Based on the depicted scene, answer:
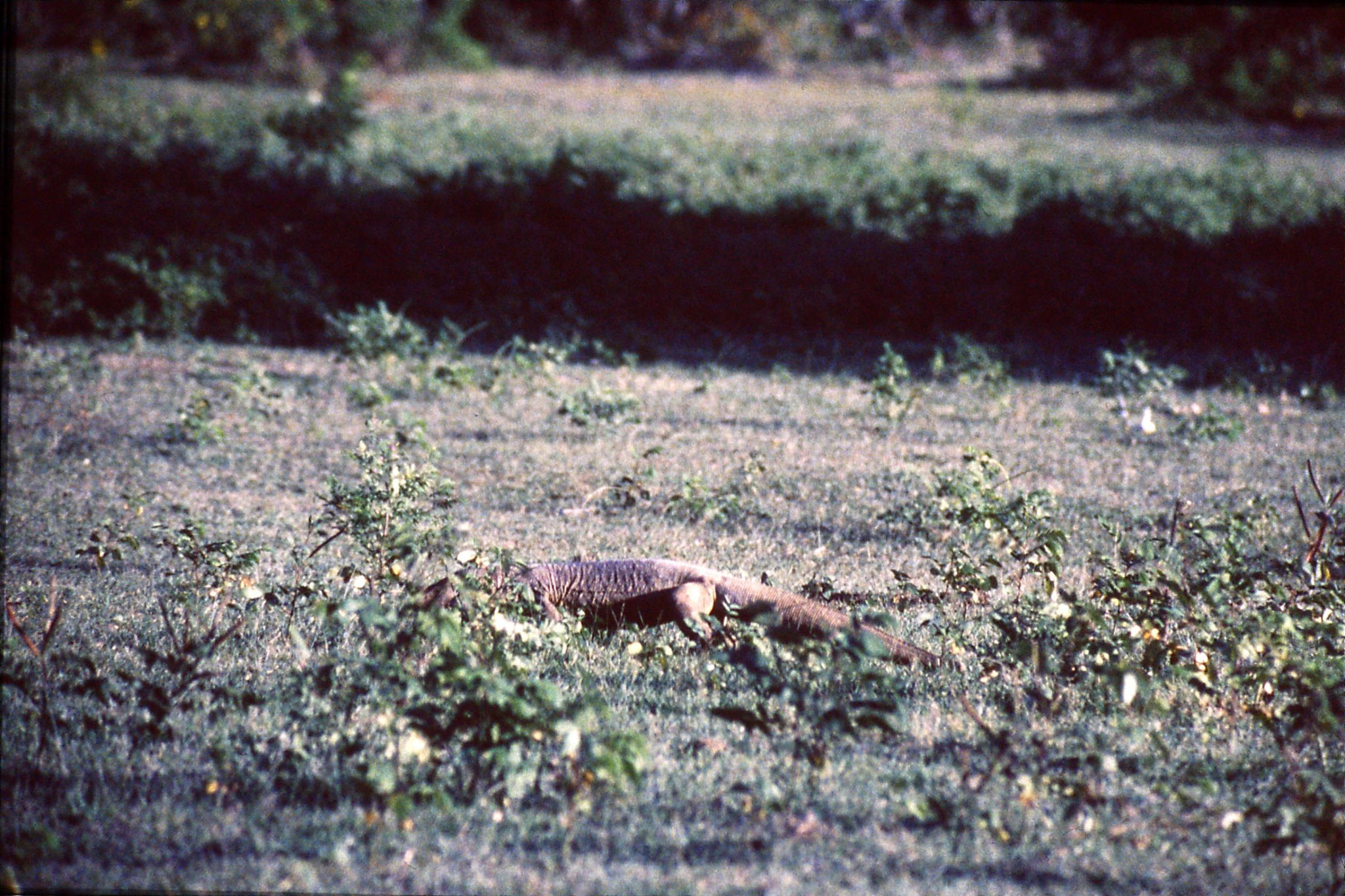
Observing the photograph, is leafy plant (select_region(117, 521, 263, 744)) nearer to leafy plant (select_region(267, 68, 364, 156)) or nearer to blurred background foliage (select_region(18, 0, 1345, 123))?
leafy plant (select_region(267, 68, 364, 156))

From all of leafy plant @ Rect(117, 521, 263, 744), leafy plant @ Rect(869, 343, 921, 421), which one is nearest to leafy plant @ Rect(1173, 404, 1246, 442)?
leafy plant @ Rect(869, 343, 921, 421)

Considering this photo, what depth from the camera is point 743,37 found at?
3084cm

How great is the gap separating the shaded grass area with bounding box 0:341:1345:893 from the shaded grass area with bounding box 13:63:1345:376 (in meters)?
3.98

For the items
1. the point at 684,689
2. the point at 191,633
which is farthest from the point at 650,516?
the point at 191,633

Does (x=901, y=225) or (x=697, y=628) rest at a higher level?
(x=901, y=225)

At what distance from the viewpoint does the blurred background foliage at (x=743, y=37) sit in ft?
67.2

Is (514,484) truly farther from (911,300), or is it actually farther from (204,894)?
(911,300)

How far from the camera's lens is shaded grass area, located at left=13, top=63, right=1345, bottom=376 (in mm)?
12125

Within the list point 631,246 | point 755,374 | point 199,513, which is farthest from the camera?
point 631,246

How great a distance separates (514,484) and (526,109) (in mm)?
16501

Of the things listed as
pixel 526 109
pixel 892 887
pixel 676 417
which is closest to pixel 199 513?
pixel 676 417

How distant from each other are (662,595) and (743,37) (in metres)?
28.8

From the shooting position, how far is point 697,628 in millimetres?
4301

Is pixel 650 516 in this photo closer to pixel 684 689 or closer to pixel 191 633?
pixel 684 689
